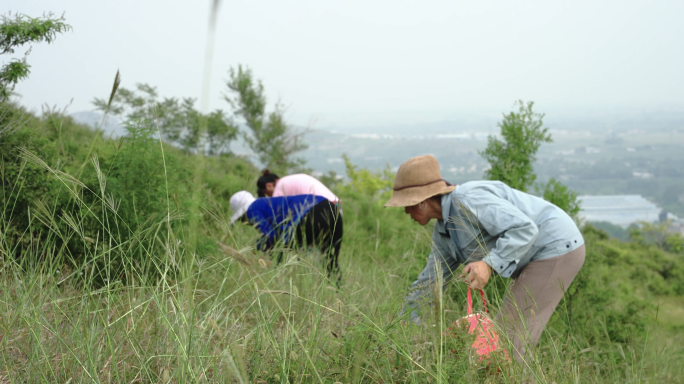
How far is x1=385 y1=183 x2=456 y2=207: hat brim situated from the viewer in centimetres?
290

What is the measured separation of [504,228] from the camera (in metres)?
2.60

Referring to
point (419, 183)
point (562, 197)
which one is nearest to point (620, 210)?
point (562, 197)

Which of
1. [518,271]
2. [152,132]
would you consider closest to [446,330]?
[518,271]

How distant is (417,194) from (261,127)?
30530 millimetres

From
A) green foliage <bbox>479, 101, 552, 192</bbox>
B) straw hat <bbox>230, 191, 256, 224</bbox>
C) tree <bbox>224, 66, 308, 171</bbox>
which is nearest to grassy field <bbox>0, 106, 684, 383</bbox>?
straw hat <bbox>230, 191, 256, 224</bbox>

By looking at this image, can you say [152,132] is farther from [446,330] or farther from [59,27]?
[446,330]

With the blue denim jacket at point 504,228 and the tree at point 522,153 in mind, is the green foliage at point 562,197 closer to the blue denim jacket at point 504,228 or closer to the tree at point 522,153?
the tree at point 522,153

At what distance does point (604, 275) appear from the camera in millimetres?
5973

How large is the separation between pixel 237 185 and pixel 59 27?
525 centimetres

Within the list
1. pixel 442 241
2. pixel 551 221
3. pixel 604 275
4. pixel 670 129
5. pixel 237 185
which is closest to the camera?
pixel 551 221

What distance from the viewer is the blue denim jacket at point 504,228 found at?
2580 mm

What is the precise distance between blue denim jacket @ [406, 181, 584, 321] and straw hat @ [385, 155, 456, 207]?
111 mm

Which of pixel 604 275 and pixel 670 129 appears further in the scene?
pixel 670 129

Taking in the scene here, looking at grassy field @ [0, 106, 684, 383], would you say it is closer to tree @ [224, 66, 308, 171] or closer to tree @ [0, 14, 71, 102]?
tree @ [0, 14, 71, 102]
